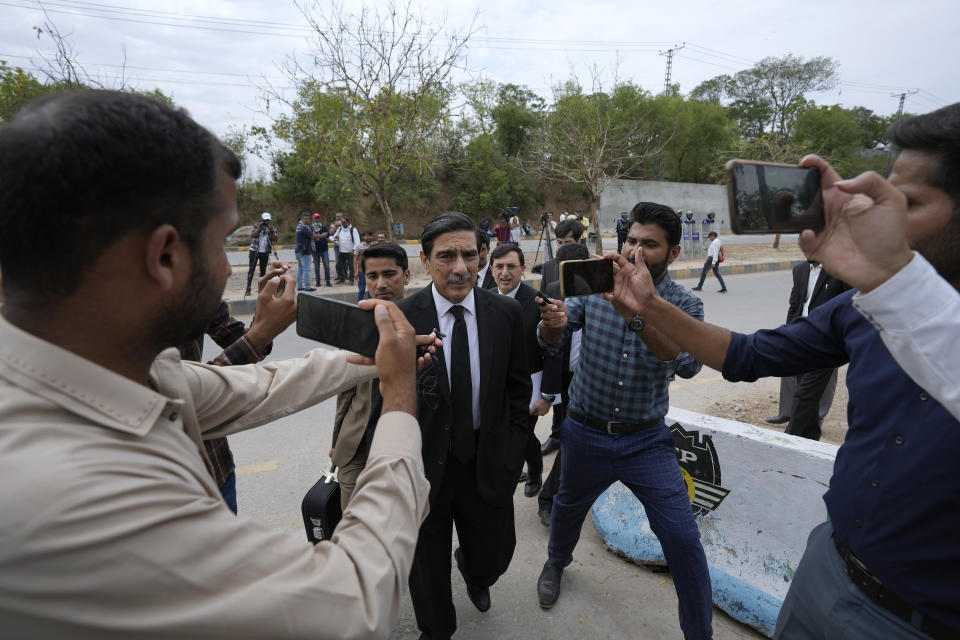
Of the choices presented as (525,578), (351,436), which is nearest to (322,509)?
(351,436)

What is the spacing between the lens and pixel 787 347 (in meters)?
1.57

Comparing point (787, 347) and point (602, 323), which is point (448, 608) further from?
point (787, 347)

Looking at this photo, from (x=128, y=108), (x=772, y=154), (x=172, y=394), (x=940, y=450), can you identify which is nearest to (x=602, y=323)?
(x=940, y=450)

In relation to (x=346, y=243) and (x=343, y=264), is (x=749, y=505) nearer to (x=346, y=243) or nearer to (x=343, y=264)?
(x=346, y=243)

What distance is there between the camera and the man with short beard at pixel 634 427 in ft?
6.88

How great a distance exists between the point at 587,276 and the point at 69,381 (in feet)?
4.96

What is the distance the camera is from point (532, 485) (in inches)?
138

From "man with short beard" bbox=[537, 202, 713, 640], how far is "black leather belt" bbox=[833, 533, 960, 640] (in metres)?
0.84

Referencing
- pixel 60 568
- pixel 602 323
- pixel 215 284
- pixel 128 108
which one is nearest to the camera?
pixel 60 568

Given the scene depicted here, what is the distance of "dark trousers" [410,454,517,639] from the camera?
214 cm

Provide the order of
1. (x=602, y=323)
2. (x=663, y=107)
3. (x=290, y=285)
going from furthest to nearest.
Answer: (x=663, y=107)
(x=602, y=323)
(x=290, y=285)

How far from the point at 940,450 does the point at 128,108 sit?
66.8 inches

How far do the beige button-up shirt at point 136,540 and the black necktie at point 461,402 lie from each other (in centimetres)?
125

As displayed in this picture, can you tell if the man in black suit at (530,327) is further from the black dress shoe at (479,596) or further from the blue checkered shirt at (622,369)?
the black dress shoe at (479,596)
